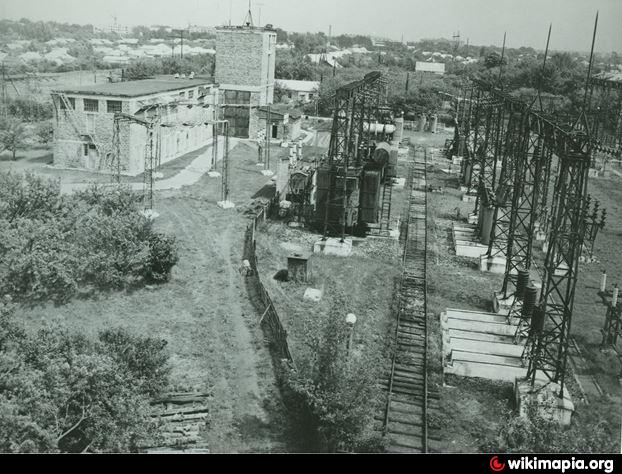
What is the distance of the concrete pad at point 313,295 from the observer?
19609mm

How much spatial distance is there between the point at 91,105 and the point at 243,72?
57.4 feet

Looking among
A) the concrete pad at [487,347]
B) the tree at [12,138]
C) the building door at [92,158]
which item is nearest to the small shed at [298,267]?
the concrete pad at [487,347]

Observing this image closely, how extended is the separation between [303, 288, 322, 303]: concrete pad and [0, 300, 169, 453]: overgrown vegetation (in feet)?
23.4

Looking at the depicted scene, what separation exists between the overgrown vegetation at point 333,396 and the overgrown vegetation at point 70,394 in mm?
3099

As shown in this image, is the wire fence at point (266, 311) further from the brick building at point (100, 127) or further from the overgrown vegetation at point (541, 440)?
the brick building at point (100, 127)

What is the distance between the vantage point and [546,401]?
13180mm

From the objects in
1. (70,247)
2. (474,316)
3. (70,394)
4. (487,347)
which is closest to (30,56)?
(70,247)

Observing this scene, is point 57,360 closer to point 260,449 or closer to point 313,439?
point 260,449

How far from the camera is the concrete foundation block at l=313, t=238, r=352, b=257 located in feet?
79.9

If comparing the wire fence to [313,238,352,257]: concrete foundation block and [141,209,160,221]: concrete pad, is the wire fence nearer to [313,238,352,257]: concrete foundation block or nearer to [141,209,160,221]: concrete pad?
[313,238,352,257]: concrete foundation block

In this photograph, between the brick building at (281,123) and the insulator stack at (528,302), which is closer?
the insulator stack at (528,302)

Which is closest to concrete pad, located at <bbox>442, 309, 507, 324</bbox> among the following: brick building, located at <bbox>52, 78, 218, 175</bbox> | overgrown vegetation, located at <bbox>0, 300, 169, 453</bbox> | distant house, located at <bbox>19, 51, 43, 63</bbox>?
overgrown vegetation, located at <bbox>0, 300, 169, 453</bbox>

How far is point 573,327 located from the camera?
60.3ft
